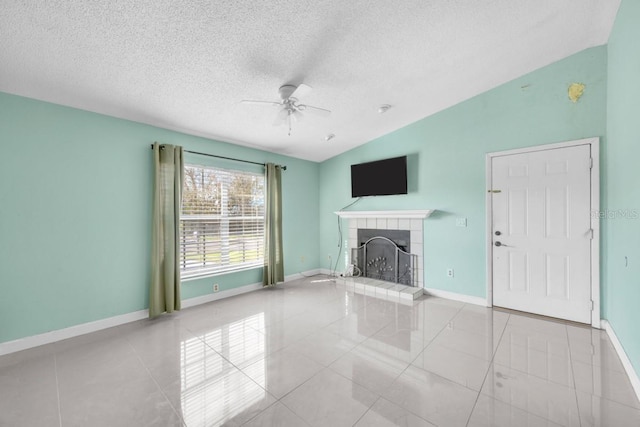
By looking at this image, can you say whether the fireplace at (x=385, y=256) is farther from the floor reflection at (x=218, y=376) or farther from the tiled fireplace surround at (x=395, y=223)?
the floor reflection at (x=218, y=376)

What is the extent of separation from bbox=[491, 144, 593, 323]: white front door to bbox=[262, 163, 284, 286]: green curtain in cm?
333

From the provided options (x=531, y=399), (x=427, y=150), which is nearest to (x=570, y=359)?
(x=531, y=399)

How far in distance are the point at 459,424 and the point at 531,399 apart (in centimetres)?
64

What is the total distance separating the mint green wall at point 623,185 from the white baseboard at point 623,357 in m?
0.05

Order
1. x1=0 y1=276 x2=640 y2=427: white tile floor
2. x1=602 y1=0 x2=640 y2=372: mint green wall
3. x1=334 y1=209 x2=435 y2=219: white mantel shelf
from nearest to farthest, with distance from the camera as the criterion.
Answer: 1. x1=0 y1=276 x2=640 y2=427: white tile floor
2. x1=602 y1=0 x2=640 y2=372: mint green wall
3. x1=334 y1=209 x2=435 y2=219: white mantel shelf

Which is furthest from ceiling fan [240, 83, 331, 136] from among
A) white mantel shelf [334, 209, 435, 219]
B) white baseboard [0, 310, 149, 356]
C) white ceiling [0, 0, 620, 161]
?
white baseboard [0, 310, 149, 356]

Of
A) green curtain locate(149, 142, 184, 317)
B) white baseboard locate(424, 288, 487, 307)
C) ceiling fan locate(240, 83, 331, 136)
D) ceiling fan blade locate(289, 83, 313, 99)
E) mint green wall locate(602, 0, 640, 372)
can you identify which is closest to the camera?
mint green wall locate(602, 0, 640, 372)

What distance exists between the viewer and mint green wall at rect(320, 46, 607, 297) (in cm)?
297

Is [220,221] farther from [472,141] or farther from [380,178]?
[472,141]

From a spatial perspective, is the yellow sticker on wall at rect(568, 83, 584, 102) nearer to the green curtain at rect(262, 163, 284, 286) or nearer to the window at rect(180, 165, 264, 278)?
the green curtain at rect(262, 163, 284, 286)

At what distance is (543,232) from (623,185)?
1065 millimetres

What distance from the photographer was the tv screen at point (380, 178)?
432 centimetres

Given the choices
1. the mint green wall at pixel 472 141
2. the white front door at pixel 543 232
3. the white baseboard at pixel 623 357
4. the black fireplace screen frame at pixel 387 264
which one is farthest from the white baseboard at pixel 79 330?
the white baseboard at pixel 623 357

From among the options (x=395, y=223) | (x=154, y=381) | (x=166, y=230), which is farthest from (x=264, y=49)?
(x=395, y=223)
